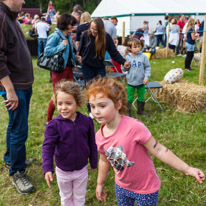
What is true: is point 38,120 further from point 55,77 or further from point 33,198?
point 33,198

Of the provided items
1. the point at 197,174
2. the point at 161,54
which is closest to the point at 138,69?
the point at 197,174

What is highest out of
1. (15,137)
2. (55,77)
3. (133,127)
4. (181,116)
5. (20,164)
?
(133,127)

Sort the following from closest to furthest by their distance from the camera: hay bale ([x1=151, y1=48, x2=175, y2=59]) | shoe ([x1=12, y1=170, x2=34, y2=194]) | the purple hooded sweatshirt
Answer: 1. the purple hooded sweatshirt
2. shoe ([x1=12, y1=170, x2=34, y2=194])
3. hay bale ([x1=151, y1=48, x2=175, y2=59])

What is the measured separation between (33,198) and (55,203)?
0.91ft

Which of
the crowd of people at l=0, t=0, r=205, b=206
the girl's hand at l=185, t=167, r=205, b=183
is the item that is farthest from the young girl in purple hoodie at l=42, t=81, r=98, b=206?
the girl's hand at l=185, t=167, r=205, b=183

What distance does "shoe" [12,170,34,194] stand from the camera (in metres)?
2.88

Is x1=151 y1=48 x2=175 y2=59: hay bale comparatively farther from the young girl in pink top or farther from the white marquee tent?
the young girl in pink top

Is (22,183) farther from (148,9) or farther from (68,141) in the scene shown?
(148,9)

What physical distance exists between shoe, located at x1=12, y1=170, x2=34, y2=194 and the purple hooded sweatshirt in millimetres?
935

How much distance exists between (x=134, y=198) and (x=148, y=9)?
19.3 meters

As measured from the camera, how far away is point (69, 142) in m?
2.11

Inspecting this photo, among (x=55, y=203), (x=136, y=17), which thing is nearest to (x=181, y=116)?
(x=55, y=203)

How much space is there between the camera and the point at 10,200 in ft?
9.18

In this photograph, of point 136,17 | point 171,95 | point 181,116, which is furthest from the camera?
point 136,17
